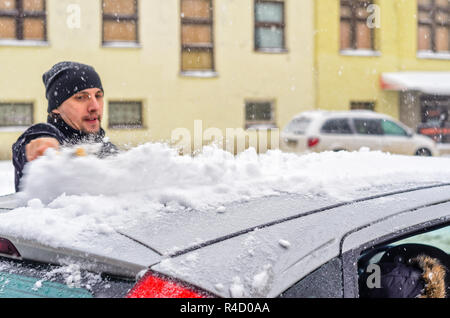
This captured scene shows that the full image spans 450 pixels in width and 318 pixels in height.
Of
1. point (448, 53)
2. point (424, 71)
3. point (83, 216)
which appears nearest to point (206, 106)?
point (424, 71)

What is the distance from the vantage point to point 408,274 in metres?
1.92

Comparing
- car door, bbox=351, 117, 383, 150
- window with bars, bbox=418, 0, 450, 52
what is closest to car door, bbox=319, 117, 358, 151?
car door, bbox=351, 117, 383, 150

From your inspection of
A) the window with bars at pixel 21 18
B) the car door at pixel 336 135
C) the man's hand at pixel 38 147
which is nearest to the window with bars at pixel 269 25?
the car door at pixel 336 135

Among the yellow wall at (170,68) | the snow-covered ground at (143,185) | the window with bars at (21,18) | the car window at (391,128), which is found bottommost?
the car window at (391,128)

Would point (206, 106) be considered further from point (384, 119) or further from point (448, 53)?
point (448, 53)

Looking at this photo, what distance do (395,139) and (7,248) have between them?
13.0 metres

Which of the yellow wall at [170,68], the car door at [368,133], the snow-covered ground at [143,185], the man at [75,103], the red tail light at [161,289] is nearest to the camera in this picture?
the red tail light at [161,289]

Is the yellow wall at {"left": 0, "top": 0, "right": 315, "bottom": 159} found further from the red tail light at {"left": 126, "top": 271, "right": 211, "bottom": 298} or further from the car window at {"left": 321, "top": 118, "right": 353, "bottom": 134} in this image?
the red tail light at {"left": 126, "top": 271, "right": 211, "bottom": 298}

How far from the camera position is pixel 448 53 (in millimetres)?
20969

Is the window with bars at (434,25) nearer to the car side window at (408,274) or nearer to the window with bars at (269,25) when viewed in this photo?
the window with bars at (269,25)

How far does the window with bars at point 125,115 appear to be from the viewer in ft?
54.7

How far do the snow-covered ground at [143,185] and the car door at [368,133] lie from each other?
1119 cm
